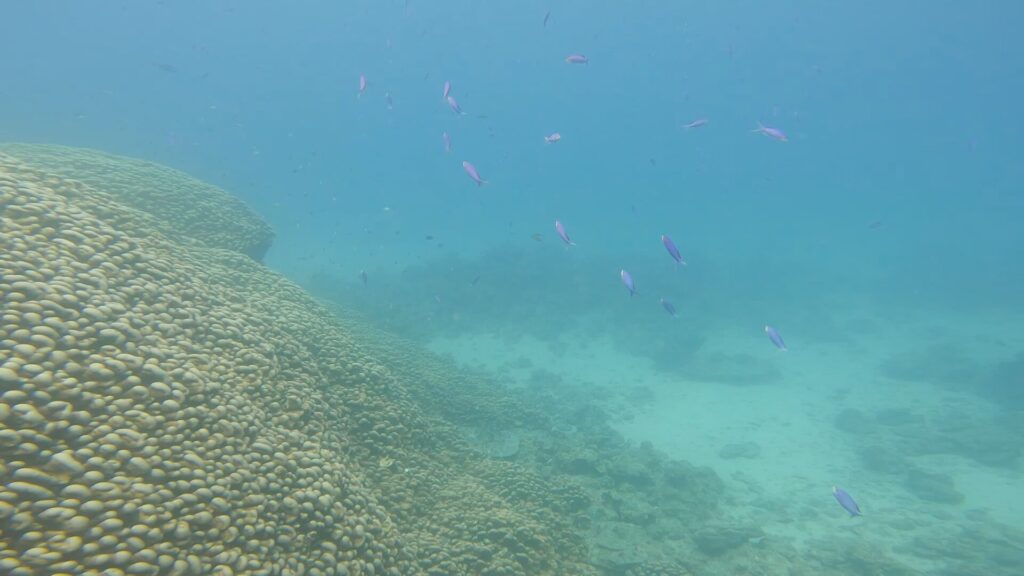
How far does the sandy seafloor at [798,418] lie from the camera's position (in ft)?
43.3

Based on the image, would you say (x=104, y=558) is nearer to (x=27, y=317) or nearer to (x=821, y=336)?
(x=27, y=317)

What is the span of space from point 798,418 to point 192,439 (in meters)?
21.7

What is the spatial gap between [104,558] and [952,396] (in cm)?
2977

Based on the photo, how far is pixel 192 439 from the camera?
452 centimetres

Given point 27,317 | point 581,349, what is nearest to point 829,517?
point 581,349

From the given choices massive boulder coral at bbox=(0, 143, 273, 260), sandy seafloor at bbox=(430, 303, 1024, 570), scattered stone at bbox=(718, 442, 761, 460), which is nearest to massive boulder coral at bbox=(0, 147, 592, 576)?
massive boulder coral at bbox=(0, 143, 273, 260)

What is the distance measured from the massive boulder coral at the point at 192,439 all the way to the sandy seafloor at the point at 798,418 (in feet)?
31.3

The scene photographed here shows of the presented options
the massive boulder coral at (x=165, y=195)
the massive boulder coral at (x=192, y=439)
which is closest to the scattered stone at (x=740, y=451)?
the massive boulder coral at (x=192, y=439)

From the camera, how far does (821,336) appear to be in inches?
1130

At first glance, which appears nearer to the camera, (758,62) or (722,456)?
(722,456)

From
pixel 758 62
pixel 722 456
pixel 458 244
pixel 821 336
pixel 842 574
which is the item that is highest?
pixel 758 62

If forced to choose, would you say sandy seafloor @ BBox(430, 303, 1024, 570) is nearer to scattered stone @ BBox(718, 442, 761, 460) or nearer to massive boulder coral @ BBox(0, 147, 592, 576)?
scattered stone @ BBox(718, 442, 761, 460)

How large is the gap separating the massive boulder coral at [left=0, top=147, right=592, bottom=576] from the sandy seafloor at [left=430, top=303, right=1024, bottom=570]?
9.54m

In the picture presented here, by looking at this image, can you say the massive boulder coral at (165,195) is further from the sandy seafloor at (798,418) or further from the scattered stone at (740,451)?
the scattered stone at (740,451)
